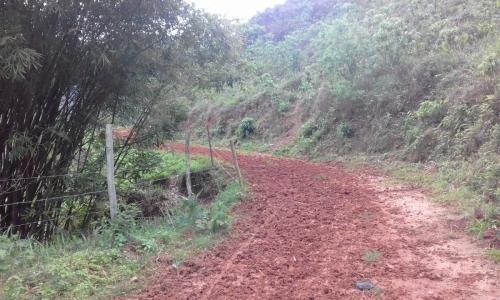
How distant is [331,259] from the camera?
5.32 m

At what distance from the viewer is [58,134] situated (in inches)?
271

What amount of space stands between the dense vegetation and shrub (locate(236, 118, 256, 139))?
0.39 feet

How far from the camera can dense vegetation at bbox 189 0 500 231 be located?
9.91 metres

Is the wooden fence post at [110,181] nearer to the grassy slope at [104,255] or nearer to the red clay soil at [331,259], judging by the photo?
the grassy slope at [104,255]

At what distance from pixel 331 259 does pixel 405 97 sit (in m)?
10.2

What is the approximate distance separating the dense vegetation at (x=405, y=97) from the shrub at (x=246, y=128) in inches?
4.6

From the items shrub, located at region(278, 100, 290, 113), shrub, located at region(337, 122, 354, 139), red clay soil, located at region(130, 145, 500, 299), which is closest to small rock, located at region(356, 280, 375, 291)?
red clay soil, located at region(130, 145, 500, 299)

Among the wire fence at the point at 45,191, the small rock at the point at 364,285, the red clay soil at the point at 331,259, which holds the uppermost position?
the wire fence at the point at 45,191

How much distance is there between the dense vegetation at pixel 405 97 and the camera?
9.91 m

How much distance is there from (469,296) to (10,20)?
19.1 ft

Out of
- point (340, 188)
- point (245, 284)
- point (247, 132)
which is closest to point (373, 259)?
point (245, 284)

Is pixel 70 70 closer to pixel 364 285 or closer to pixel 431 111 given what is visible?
pixel 364 285

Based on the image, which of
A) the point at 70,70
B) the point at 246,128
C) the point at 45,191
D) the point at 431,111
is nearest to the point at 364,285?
the point at 45,191

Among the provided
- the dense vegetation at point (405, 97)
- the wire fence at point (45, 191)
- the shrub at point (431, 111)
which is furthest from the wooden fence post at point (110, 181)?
the shrub at point (431, 111)
